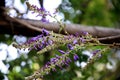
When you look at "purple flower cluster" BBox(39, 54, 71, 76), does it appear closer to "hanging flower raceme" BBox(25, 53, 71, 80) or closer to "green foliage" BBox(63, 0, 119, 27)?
"hanging flower raceme" BBox(25, 53, 71, 80)

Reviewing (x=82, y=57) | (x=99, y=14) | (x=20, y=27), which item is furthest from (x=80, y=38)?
(x=99, y=14)

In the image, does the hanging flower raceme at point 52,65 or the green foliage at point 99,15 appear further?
the green foliage at point 99,15

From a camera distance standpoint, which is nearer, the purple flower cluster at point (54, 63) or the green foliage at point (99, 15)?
the purple flower cluster at point (54, 63)

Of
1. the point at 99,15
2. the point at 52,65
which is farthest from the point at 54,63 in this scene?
the point at 99,15

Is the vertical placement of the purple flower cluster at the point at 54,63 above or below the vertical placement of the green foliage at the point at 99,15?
above

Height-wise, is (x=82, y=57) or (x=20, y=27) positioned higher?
(x=20, y=27)

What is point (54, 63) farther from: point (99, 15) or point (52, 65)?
point (99, 15)

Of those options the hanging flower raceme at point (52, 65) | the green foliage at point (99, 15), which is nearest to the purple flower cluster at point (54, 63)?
the hanging flower raceme at point (52, 65)

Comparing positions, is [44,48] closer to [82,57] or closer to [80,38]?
[80,38]

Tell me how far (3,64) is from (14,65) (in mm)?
110

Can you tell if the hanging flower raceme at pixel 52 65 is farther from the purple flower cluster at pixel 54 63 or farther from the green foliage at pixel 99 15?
the green foliage at pixel 99 15

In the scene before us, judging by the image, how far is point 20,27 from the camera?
150cm

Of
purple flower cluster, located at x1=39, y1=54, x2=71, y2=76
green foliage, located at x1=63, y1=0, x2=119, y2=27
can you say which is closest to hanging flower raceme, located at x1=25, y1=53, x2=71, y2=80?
purple flower cluster, located at x1=39, y1=54, x2=71, y2=76

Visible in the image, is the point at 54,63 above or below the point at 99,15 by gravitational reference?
above
